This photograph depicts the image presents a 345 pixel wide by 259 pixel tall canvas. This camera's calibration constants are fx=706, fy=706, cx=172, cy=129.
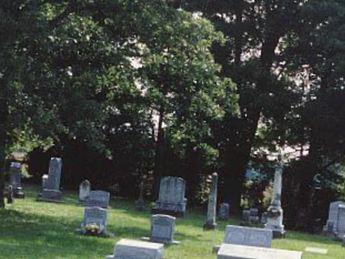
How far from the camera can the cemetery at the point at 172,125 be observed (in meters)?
16.7

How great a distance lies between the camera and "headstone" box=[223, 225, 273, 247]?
14860 mm

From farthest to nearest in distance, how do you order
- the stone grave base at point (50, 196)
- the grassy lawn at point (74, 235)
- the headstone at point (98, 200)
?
the stone grave base at point (50, 196) < the headstone at point (98, 200) < the grassy lawn at point (74, 235)

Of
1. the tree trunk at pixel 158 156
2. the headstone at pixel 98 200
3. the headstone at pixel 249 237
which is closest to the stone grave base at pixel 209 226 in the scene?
the headstone at pixel 98 200

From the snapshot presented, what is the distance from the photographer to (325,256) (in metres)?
18.2

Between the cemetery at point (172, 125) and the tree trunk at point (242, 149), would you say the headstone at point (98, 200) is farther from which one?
the tree trunk at point (242, 149)

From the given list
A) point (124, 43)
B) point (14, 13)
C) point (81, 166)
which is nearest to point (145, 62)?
point (124, 43)

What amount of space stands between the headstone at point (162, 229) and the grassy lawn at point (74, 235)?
1.26ft

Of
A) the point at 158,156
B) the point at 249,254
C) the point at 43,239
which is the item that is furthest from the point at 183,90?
the point at 158,156

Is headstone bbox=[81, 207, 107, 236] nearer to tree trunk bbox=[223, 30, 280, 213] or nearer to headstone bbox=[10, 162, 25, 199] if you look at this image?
headstone bbox=[10, 162, 25, 199]

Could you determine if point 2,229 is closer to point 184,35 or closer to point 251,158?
point 184,35

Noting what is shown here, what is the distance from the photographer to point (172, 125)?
22.2 m

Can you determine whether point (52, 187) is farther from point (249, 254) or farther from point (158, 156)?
point (249, 254)

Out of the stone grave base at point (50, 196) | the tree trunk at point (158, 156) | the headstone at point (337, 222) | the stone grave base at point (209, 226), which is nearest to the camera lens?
the stone grave base at point (209, 226)

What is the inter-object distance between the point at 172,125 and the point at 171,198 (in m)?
5.75
